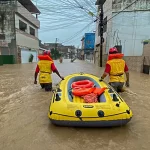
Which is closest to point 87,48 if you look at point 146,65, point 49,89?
point 146,65

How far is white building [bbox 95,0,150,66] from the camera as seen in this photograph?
21.1 m

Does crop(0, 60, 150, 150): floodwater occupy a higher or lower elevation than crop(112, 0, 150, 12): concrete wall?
lower

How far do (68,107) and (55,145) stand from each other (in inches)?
31.6

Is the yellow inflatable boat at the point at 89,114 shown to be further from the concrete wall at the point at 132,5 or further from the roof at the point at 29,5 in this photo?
the roof at the point at 29,5

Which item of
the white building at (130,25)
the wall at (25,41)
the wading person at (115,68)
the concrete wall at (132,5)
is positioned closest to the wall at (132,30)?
the white building at (130,25)

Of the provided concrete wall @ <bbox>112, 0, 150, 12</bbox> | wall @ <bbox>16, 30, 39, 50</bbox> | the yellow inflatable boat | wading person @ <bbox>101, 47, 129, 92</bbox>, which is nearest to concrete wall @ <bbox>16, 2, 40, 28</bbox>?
wall @ <bbox>16, 30, 39, 50</bbox>

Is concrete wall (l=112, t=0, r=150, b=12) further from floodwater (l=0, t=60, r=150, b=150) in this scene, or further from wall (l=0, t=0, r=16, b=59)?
floodwater (l=0, t=60, r=150, b=150)

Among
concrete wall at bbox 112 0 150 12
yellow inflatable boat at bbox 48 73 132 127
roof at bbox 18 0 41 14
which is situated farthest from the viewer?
roof at bbox 18 0 41 14

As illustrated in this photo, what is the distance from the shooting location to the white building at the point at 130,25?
21094 millimetres

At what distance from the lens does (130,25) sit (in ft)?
71.0

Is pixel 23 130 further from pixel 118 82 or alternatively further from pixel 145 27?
pixel 145 27

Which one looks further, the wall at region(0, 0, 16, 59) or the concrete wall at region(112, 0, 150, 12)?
the wall at region(0, 0, 16, 59)

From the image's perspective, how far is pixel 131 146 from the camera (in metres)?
3.19

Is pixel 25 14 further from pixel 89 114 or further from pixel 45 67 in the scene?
pixel 89 114
